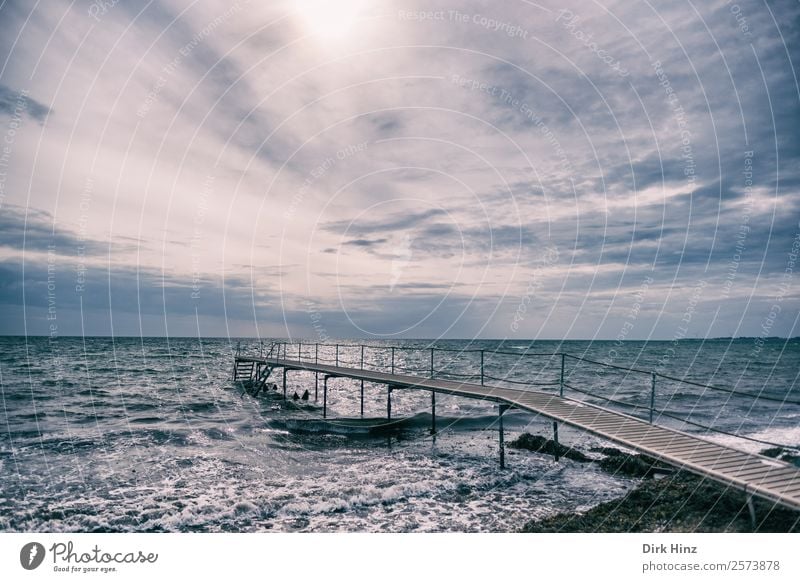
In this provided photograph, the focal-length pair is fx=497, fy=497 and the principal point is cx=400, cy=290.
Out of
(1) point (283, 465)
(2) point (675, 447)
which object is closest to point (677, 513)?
(2) point (675, 447)

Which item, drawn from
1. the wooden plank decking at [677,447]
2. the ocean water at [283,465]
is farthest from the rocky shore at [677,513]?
the ocean water at [283,465]

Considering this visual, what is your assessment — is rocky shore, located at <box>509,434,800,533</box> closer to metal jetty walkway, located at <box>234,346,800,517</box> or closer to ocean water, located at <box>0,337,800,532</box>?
metal jetty walkway, located at <box>234,346,800,517</box>

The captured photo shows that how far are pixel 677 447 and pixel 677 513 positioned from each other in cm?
131

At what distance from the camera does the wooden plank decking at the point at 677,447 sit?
8203 mm

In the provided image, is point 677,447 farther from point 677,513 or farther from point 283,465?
point 283,465

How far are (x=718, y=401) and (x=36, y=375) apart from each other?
6064 cm

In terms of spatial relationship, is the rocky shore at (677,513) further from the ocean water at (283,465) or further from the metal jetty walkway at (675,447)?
the ocean water at (283,465)

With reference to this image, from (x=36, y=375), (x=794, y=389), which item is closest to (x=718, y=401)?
(x=794, y=389)

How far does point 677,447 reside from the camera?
407 inches

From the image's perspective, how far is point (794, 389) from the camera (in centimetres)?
4678

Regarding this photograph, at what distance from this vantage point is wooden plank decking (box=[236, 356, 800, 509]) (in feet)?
26.9

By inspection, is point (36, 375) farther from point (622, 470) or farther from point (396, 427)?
point (622, 470)

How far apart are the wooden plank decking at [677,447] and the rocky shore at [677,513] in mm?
648

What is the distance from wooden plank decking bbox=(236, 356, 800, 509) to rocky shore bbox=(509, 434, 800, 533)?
2.13ft
